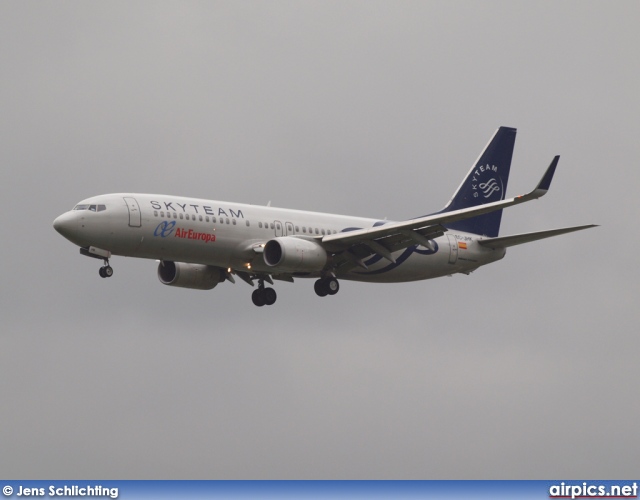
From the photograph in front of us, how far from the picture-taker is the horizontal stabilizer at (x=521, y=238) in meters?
68.4

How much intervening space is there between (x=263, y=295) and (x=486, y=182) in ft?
49.5

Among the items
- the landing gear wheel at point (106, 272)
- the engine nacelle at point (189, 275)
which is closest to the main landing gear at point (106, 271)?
the landing gear wheel at point (106, 272)

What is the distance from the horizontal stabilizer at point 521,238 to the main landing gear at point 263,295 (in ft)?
36.9

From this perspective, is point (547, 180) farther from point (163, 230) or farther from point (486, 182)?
point (486, 182)

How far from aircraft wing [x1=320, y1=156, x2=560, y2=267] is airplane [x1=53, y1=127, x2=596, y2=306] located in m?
0.05

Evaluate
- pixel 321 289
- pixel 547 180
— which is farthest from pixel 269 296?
pixel 547 180

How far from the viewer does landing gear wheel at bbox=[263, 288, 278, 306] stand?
74188mm

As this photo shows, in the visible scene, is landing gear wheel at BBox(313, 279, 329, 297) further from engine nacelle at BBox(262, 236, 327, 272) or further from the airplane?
engine nacelle at BBox(262, 236, 327, 272)

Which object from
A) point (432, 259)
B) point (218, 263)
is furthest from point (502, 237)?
point (218, 263)

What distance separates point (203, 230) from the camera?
67000mm

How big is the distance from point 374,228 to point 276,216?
15.5 feet

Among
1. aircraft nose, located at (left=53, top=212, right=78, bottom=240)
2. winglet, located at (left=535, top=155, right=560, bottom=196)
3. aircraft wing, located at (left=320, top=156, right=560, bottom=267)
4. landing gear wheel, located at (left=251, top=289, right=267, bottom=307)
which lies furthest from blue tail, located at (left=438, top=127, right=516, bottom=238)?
aircraft nose, located at (left=53, top=212, right=78, bottom=240)

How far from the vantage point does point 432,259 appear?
247 ft

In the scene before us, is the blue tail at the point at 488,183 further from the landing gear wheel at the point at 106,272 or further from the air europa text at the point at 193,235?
the landing gear wheel at the point at 106,272
